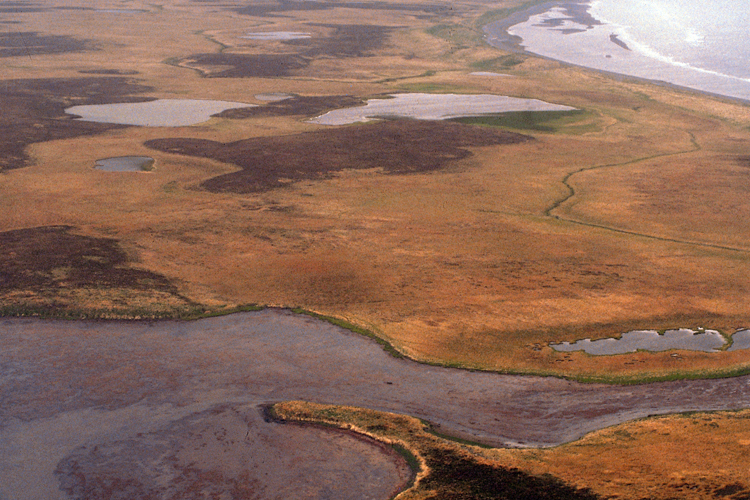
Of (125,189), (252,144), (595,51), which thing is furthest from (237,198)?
(595,51)

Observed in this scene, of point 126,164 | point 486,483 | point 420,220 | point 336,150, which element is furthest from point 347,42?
point 486,483

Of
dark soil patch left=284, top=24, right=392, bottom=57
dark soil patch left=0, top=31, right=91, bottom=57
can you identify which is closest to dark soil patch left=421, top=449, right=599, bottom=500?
dark soil patch left=284, top=24, right=392, bottom=57

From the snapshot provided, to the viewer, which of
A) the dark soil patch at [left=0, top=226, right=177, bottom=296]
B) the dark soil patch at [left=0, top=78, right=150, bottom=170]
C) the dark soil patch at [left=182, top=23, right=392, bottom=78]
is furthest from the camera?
the dark soil patch at [left=182, top=23, right=392, bottom=78]

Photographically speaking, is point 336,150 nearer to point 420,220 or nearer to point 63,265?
point 420,220

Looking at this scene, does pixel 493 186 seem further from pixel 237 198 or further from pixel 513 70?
pixel 513 70

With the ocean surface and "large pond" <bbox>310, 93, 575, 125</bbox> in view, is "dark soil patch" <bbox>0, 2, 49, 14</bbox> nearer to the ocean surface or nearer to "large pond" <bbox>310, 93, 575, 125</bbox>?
the ocean surface

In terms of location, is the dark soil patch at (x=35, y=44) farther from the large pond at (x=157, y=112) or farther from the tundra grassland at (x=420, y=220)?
the large pond at (x=157, y=112)
